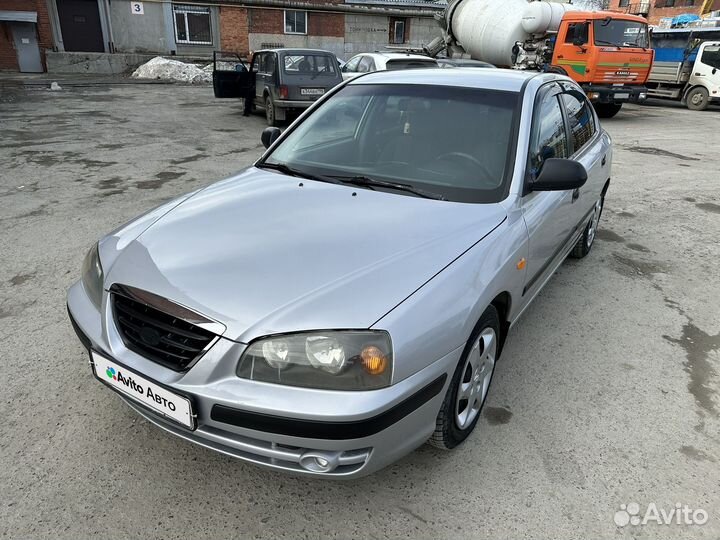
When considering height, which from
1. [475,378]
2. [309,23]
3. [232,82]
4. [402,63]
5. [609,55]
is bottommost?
[475,378]

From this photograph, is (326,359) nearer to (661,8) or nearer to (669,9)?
(669,9)

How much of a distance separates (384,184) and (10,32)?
88.7ft

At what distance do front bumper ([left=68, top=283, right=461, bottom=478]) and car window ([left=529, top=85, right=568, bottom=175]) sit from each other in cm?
147

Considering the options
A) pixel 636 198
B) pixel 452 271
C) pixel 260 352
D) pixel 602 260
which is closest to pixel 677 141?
pixel 636 198

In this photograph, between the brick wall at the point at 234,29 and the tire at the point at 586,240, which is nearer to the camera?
the tire at the point at 586,240

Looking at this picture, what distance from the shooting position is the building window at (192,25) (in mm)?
25953

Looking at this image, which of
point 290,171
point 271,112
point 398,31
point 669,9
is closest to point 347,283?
point 290,171

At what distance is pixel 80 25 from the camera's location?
24.2 metres

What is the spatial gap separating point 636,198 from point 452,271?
5.72 m

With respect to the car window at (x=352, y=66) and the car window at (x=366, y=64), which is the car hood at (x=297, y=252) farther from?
the car window at (x=352, y=66)

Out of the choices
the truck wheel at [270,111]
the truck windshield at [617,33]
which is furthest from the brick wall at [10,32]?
the truck windshield at [617,33]

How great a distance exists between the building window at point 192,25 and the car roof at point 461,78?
2693cm

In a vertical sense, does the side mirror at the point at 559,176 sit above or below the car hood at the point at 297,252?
above

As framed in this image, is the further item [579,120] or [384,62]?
[384,62]
